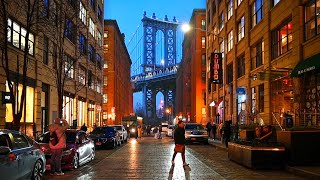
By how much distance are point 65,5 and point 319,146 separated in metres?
20.2

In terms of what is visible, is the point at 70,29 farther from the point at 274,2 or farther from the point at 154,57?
the point at 154,57

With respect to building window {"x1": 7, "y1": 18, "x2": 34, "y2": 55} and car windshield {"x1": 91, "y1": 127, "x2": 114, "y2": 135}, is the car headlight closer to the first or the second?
building window {"x1": 7, "y1": 18, "x2": 34, "y2": 55}

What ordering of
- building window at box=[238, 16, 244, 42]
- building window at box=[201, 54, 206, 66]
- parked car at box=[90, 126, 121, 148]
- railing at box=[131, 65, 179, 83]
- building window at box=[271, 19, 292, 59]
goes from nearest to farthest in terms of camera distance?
building window at box=[271, 19, 292, 59]
parked car at box=[90, 126, 121, 148]
building window at box=[238, 16, 244, 42]
building window at box=[201, 54, 206, 66]
railing at box=[131, 65, 179, 83]

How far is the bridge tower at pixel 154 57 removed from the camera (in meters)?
151

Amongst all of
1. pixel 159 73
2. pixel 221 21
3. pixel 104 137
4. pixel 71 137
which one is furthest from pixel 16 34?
pixel 159 73

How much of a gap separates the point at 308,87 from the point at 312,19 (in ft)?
11.6

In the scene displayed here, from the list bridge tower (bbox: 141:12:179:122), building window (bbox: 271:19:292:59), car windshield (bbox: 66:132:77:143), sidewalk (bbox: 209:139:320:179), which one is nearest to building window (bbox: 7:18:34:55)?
car windshield (bbox: 66:132:77:143)

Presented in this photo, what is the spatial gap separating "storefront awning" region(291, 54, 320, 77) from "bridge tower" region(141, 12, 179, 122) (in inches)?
4807

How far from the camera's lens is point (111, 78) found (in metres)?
81.9

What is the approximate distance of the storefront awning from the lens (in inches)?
840

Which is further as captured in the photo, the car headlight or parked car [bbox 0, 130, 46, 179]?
Answer: the car headlight

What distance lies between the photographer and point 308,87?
24219 millimetres

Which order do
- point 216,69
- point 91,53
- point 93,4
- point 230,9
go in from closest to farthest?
point 230,9 < point 216,69 < point 91,53 < point 93,4

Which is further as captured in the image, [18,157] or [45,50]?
[45,50]
